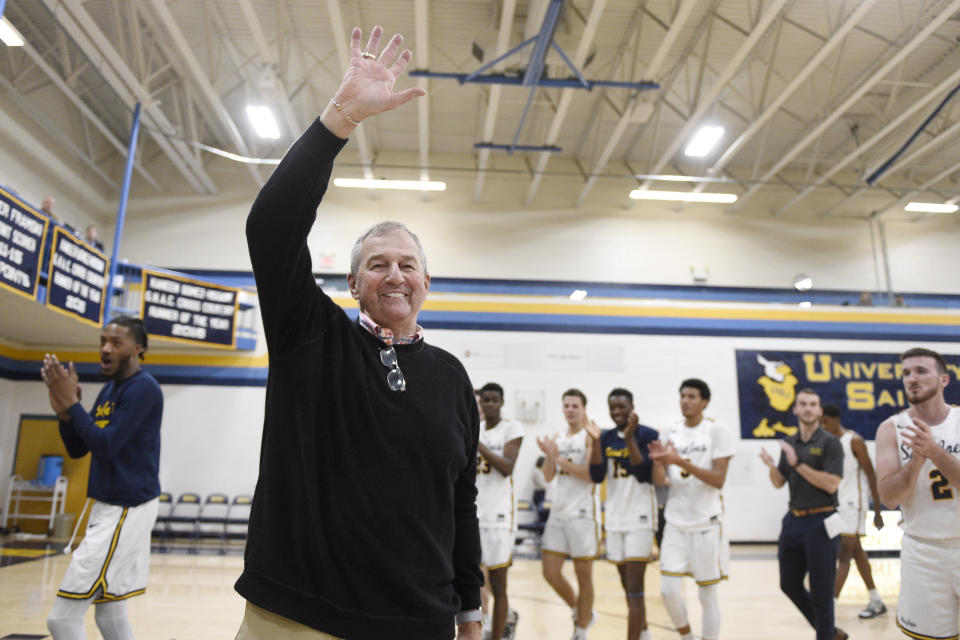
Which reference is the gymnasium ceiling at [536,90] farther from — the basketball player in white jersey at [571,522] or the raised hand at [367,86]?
the raised hand at [367,86]

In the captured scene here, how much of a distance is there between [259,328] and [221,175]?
4349mm

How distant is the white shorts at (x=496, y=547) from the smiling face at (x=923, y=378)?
306 centimetres

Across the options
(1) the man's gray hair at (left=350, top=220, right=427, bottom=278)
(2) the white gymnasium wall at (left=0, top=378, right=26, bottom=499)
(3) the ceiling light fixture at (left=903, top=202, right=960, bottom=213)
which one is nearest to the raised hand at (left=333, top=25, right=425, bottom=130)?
(1) the man's gray hair at (left=350, top=220, right=427, bottom=278)

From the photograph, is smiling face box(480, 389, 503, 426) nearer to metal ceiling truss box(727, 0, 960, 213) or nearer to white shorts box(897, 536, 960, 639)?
white shorts box(897, 536, 960, 639)

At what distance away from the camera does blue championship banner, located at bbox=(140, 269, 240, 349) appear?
10195mm

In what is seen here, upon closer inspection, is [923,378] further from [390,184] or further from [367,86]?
[390,184]

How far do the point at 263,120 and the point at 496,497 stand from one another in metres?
8.07

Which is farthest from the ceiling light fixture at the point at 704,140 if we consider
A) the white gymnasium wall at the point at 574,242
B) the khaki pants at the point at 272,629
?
the khaki pants at the point at 272,629

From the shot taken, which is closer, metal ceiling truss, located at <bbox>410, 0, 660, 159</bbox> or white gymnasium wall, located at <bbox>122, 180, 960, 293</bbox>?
metal ceiling truss, located at <bbox>410, 0, 660, 159</bbox>

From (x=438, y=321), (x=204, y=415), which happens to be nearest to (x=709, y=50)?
(x=438, y=321)

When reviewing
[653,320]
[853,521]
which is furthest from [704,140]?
[853,521]

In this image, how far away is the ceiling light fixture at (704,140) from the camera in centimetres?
1148

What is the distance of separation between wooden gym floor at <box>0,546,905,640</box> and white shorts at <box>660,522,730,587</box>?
91cm

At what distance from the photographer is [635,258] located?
46.6 ft
